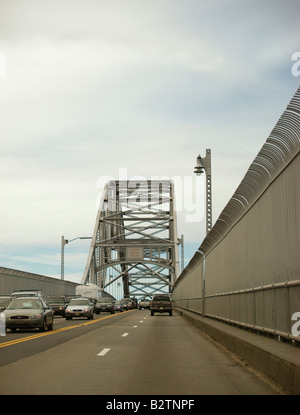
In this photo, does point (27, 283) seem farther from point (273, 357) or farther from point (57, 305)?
point (273, 357)

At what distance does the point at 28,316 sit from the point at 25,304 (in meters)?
1.66

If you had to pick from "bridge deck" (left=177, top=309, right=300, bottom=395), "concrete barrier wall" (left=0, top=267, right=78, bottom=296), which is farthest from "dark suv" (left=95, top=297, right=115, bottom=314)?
"bridge deck" (left=177, top=309, right=300, bottom=395)

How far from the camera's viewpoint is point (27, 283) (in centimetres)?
6288

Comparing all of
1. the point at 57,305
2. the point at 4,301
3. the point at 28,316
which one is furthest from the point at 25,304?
the point at 57,305

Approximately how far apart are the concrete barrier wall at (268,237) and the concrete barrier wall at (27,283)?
34.7m

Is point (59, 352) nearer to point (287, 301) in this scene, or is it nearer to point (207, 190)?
point (287, 301)

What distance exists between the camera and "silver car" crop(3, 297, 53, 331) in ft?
84.0

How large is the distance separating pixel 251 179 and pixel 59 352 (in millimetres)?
6165

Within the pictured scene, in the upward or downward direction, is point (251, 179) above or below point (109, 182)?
below

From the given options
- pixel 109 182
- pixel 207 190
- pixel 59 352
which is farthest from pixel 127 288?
pixel 59 352

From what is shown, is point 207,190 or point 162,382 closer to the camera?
point 162,382

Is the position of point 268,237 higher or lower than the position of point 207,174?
lower

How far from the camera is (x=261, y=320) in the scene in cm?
1491

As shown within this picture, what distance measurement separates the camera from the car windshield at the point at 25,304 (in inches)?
1062
